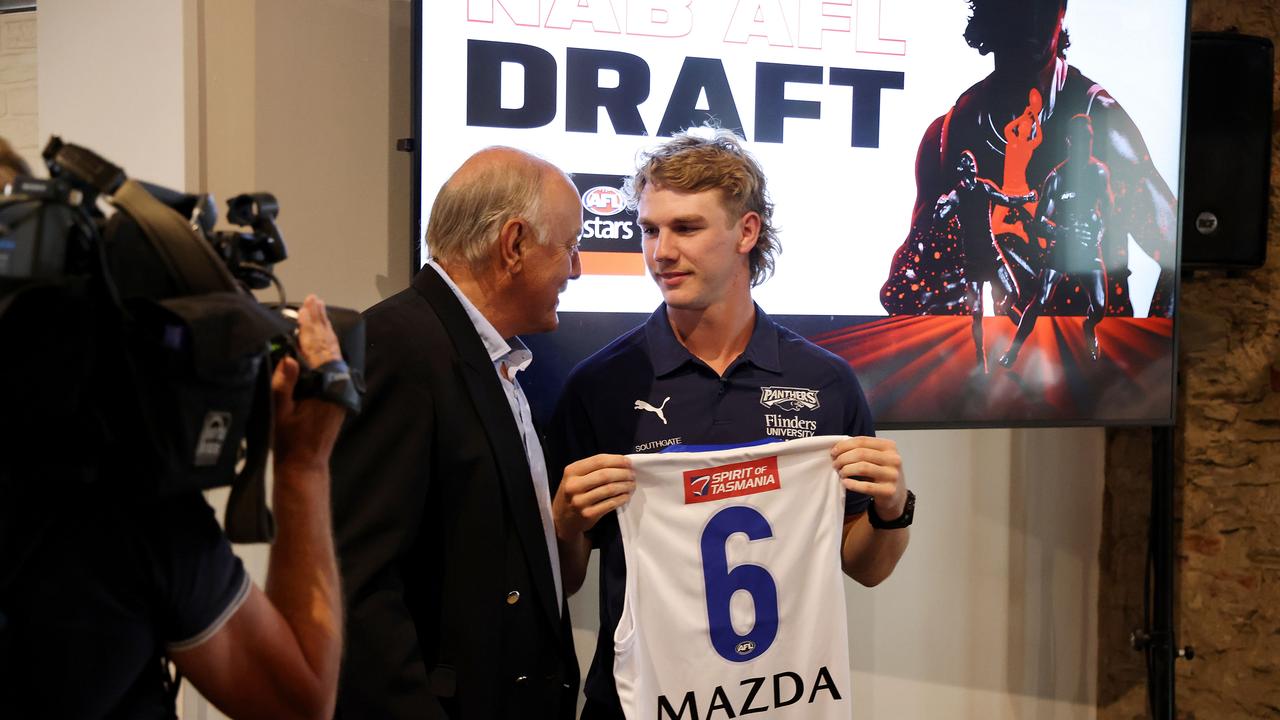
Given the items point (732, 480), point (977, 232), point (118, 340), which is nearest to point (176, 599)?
point (118, 340)

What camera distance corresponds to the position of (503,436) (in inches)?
73.2

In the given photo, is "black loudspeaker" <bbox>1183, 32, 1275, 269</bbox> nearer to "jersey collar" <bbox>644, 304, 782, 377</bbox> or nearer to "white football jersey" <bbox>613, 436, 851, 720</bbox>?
"jersey collar" <bbox>644, 304, 782, 377</bbox>

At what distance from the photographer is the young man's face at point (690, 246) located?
2287 millimetres

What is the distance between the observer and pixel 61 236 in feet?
2.90

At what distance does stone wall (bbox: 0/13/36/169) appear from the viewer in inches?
168

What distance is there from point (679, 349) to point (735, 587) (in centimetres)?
53

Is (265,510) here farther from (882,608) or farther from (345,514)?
(882,608)

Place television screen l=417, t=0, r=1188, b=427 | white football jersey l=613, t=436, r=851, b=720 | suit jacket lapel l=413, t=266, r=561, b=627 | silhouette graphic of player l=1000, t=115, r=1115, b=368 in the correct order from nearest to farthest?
suit jacket lapel l=413, t=266, r=561, b=627 < white football jersey l=613, t=436, r=851, b=720 < television screen l=417, t=0, r=1188, b=427 < silhouette graphic of player l=1000, t=115, r=1115, b=368

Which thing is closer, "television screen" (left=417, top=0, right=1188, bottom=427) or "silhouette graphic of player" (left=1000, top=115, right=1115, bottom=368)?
"television screen" (left=417, top=0, right=1188, bottom=427)

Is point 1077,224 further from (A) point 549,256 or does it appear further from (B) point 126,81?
(B) point 126,81

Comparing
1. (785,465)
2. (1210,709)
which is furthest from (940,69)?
(1210,709)

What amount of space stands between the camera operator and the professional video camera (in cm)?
3

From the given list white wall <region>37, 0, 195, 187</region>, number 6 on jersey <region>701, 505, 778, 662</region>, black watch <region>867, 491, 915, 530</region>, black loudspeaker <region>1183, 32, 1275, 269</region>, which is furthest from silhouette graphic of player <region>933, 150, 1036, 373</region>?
white wall <region>37, 0, 195, 187</region>

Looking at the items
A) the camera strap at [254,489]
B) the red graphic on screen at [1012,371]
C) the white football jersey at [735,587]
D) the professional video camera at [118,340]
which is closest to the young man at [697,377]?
the white football jersey at [735,587]
